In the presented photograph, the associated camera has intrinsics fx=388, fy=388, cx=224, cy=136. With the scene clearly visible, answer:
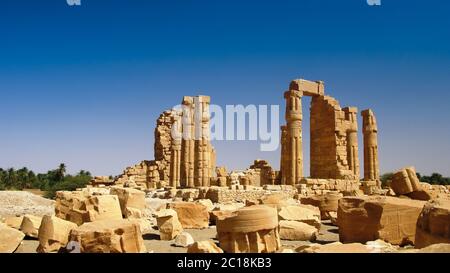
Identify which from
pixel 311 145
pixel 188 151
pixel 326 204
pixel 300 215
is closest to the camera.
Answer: pixel 300 215

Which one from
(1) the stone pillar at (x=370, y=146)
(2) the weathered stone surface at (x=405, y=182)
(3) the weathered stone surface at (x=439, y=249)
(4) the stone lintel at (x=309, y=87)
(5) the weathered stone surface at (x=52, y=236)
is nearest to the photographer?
(3) the weathered stone surface at (x=439, y=249)

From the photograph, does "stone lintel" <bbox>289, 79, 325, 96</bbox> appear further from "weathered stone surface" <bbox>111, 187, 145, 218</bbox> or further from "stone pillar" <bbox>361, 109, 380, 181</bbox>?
"weathered stone surface" <bbox>111, 187, 145, 218</bbox>

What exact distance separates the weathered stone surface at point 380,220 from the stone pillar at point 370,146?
19666 mm

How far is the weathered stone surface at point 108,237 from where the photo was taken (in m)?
5.94

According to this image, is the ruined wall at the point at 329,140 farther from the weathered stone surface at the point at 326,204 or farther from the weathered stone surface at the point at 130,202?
the weathered stone surface at the point at 130,202

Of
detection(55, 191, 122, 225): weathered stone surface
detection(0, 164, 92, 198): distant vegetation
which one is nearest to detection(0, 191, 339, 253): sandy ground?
detection(55, 191, 122, 225): weathered stone surface

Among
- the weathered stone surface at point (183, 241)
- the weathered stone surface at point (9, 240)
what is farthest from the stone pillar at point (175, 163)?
the weathered stone surface at point (9, 240)

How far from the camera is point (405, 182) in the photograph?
32.1ft

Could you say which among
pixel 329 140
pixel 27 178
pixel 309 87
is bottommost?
pixel 27 178

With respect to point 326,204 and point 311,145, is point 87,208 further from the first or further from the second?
point 311,145

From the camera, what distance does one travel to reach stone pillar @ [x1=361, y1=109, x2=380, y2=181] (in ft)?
85.5

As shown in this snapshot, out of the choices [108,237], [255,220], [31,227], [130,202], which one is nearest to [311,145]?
[130,202]

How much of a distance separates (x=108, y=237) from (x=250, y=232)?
88.3 inches

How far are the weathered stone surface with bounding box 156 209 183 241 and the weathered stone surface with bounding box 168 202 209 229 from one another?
4.07 feet
